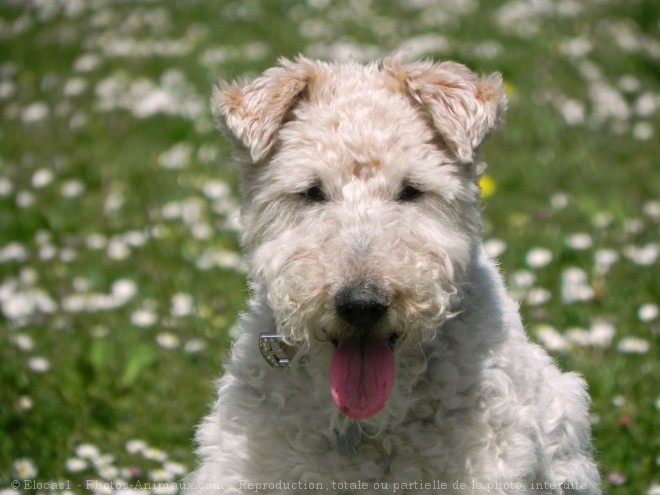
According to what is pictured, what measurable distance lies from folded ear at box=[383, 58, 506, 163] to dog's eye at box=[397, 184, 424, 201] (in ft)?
0.69

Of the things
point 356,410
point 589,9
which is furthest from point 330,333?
point 589,9

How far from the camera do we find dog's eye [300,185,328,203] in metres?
4.11

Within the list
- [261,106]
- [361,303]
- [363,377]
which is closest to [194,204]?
[261,106]

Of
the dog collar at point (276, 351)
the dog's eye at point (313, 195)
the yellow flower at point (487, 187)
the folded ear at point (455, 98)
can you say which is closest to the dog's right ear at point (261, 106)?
the dog's eye at point (313, 195)

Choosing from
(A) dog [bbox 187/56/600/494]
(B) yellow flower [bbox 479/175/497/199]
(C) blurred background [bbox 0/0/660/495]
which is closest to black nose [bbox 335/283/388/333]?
(A) dog [bbox 187/56/600/494]

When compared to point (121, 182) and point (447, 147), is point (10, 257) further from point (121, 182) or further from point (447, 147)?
point (447, 147)

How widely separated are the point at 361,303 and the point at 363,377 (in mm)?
356

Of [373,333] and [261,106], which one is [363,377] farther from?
[261,106]

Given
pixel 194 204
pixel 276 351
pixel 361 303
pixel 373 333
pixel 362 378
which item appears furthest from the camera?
pixel 194 204

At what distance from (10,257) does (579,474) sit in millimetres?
4353

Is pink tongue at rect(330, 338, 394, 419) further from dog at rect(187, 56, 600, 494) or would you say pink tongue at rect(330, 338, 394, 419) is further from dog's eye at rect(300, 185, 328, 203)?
dog's eye at rect(300, 185, 328, 203)

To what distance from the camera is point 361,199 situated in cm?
404

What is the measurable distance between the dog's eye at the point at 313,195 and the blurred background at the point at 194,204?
4.17ft

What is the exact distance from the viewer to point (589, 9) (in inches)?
459
